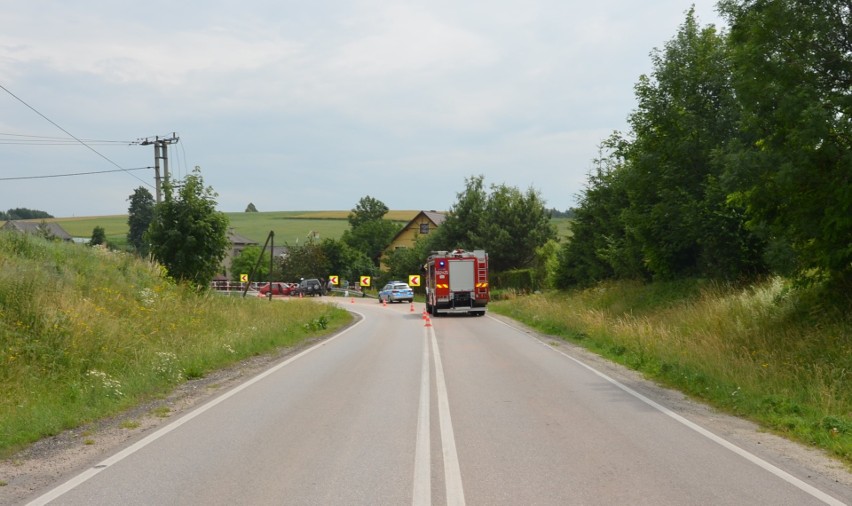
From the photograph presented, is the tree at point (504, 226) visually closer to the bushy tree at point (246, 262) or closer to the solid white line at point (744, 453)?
the bushy tree at point (246, 262)

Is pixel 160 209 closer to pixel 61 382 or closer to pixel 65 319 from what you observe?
pixel 65 319

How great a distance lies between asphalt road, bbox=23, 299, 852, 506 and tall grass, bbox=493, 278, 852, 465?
2.81ft

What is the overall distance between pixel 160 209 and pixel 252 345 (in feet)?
38.4

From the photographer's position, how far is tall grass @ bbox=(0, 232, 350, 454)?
1083 centimetres

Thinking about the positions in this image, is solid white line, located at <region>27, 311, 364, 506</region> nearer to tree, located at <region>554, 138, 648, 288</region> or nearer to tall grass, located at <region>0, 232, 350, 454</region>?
tall grass, located at <region>0, 232, 350, 454</region>

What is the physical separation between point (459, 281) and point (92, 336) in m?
25.7

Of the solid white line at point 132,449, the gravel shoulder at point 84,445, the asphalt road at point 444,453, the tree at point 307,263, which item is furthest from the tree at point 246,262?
the asphalt road at point 444,453

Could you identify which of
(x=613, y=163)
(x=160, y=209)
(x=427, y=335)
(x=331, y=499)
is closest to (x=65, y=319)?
(x=331, y=499)

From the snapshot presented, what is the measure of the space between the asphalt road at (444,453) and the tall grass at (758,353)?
2.81 ft

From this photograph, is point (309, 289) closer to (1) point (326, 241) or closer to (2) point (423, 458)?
(1) point (326, 241)

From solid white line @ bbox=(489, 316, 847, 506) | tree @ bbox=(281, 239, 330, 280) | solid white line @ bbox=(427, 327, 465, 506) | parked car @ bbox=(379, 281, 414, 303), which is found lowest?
solid white line @ bbox=(489, 316, 847, 506)

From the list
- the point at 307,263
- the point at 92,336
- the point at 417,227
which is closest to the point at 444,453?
the point at 92,336

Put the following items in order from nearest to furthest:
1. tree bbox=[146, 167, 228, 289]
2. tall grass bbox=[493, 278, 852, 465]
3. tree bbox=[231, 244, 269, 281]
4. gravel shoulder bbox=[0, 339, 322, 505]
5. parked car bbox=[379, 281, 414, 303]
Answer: gravel shoulder bbox=[0, 339, 322, 505]
tall grass bbox=[493, 278, 852, 465]
tree bbox=[146, 167, 228, 289]
parked car bbox=[379, 281, 414, 303]
tree bbox=[231, 244, 269, 281]

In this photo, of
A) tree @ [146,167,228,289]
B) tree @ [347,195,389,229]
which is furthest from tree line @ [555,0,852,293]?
tree @ [347,195,389,229]
